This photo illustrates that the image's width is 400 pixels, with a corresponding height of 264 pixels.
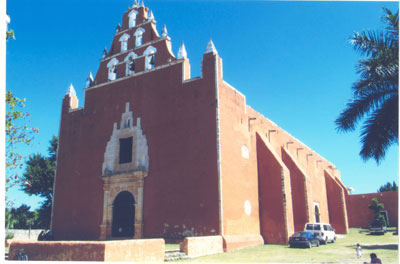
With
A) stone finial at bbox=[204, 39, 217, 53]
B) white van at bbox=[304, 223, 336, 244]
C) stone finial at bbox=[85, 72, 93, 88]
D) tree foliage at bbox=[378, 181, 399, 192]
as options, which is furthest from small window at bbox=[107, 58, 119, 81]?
tree foliage at bbox=[378, 181, 399, 192]

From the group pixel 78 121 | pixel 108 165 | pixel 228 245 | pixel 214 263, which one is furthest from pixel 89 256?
pixel 78 121

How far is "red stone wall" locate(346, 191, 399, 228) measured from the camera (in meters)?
32.3

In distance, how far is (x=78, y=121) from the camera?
Answer: 72.5 ft

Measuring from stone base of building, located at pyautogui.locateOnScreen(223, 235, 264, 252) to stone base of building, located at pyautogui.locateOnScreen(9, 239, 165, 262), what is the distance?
157 inches

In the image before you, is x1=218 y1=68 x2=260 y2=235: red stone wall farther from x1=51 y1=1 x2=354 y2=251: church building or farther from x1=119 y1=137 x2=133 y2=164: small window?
x1=119 y1=137 x2=133 y2=164: small window

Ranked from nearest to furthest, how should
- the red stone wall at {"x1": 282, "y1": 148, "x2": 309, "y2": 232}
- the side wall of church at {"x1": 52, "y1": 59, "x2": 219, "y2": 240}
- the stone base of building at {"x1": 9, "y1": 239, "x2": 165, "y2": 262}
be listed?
the stone base of building at {"x1": 9, "y1": 239, "x2": 165, "y2": 262}, the side wall of church at {"x1": 52, "y1": 59, "x2": 219, "y2": 240}, the red stone wall at {"x1": 282, "y1": 148, "x2": 309, "y2": 232}

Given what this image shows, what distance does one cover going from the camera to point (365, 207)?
33938mm

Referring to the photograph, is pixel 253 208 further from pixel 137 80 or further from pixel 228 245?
pixel 137 80

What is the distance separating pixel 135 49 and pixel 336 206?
2055cm

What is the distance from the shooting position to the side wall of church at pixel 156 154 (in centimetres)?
1656

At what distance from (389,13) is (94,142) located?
15784 millimetres

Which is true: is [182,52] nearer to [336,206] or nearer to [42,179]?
[42,179]

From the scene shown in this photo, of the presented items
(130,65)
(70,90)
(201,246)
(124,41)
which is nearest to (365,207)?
(201,246)

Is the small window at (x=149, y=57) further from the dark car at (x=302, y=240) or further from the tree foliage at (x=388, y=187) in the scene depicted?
the tree foliage at (x=388, y=187)
